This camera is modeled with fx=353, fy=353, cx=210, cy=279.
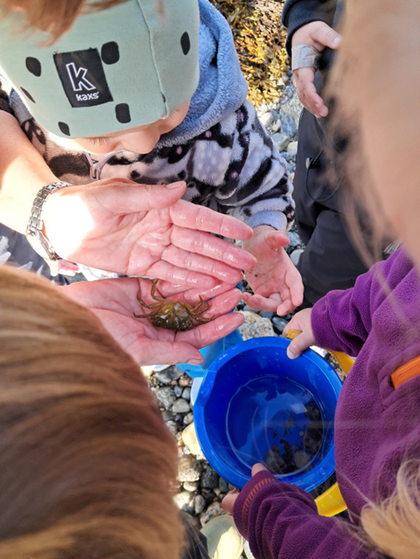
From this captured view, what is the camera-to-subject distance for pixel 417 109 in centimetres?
60

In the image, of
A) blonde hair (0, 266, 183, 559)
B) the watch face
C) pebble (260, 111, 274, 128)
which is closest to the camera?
blonde hair (0, 266, 183, 559)

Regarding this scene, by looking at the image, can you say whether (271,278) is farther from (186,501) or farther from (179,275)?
(186,501)

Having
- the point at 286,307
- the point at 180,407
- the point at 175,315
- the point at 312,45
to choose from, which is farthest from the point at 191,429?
the point at 312,45

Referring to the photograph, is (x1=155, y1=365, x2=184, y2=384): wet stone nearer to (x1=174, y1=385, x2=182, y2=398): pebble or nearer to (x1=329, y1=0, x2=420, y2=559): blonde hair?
(x1=174, y1=385, x2=182, y2=398): pebble

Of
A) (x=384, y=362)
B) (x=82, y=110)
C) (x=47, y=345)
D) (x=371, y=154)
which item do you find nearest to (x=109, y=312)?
(x=82, y=110)

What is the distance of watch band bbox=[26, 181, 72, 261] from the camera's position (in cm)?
155

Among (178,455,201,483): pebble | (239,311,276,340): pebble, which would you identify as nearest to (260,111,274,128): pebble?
(239,311,276,340): pebble

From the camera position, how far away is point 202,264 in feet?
5.50

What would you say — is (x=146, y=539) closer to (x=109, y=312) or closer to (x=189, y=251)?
(x=109, y=312)

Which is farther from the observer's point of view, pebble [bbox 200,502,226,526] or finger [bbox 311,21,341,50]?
pebble [bbox 200,502,226,526]

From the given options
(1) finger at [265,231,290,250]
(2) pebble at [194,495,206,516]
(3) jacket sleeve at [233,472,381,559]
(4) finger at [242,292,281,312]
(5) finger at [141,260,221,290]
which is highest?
(1) finger at [265,231,290,250]

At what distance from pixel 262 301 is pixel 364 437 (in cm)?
86

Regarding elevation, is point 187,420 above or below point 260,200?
below

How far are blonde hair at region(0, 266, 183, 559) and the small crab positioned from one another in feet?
3.20
